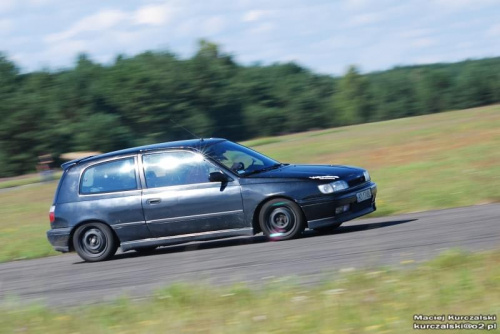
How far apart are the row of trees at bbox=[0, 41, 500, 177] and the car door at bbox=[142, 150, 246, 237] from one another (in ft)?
142

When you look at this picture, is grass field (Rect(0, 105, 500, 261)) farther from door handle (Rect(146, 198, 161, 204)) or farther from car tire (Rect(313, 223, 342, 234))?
door handle (Rect(146, 198, 161, 204))

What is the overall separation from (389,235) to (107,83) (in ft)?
170

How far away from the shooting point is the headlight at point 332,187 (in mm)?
11984

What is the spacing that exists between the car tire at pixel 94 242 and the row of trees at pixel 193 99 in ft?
141

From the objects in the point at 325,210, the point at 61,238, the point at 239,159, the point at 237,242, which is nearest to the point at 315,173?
the point at 325,210

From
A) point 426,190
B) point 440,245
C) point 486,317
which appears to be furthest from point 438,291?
point 426,190

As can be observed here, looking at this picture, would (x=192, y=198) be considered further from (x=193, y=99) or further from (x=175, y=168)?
(x=193, y=99)

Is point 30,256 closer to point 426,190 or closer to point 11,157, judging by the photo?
point 426,190

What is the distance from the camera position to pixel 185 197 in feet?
41.2

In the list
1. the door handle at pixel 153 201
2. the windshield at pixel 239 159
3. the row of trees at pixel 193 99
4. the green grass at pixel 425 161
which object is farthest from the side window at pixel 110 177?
the row of trees at pixel 193 99

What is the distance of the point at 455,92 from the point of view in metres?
69.1

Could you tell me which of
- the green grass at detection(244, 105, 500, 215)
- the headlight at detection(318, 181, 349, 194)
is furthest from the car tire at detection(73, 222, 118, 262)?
the green grass at detection(244, 105, 500, 215)

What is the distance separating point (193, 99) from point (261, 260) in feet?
181

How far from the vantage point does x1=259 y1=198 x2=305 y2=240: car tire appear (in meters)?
12.0
